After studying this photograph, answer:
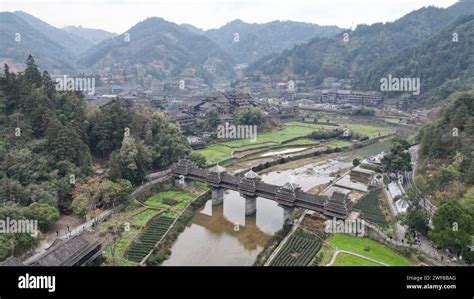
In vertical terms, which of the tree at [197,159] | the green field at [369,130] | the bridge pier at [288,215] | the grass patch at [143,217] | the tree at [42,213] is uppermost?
the green field at [369,130]

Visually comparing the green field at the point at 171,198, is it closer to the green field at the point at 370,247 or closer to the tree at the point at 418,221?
the green field at the point at 370,247

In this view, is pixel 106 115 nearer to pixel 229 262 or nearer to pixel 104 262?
pixel 104 262

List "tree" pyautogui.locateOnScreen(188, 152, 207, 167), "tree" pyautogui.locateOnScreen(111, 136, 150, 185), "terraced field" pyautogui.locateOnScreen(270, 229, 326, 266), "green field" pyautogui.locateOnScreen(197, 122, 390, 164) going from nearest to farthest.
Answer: "terraced field" pyautogui.locateOnScreen(270, 229, 326, 266) < "tree" pyautogui.locateOnScreen(111, 136, 150, 185) < "tree" pyautogui.locateOnScreen(188, 152, 207, 167) < "green field" pyautogui.locateOnScreen(197, 122, 390, 164)

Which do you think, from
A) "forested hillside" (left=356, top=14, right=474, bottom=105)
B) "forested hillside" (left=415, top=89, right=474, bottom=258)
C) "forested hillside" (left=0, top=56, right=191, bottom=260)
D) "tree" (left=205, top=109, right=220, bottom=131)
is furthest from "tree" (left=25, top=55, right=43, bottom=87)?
"forested hillside" (left=356, top=14, right=474, bottom=105)

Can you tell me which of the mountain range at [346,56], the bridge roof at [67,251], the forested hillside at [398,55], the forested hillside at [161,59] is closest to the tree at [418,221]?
the bridge roof at [67,251]

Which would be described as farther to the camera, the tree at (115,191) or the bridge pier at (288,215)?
the tree at (115,191)

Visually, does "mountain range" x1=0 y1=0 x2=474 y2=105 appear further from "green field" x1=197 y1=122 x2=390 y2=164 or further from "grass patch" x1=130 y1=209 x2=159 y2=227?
"grass patch" x1=130 y1=209 x2=159 y2=227
